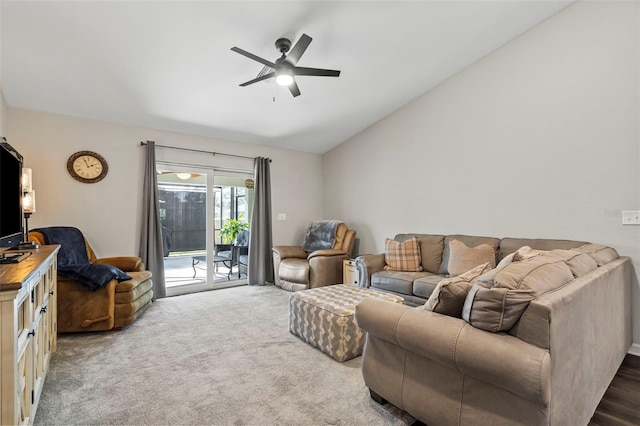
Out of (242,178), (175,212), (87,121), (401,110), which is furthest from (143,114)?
(401,110)

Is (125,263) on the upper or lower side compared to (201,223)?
lower

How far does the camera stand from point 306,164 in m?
6.06

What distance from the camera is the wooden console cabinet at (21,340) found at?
1.25 metres

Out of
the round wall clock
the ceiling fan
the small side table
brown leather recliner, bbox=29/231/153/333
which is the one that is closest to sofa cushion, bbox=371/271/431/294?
the small side table

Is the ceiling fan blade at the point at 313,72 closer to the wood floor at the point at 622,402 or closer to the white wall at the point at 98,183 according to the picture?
the white wall at the point at 98,183

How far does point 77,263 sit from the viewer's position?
11.3 feet

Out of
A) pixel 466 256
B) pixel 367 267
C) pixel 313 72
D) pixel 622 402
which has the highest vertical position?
pixel 313 72

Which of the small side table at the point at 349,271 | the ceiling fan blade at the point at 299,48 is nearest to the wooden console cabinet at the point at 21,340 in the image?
the ceiling fan blade at the point at 299,48

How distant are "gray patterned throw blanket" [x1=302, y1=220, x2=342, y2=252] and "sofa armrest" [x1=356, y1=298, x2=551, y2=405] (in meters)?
3.33

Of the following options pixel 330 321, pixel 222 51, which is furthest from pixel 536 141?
pixel 222 51

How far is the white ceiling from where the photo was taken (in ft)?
8.46

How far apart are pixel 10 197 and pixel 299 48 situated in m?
2.40

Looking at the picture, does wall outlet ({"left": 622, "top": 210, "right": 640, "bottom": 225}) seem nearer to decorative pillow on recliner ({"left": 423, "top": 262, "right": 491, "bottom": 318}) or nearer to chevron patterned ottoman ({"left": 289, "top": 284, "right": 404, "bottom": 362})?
chevron patterned ottoman ({"left": 289, "top": 284, "right": 404, "bottom": 362})

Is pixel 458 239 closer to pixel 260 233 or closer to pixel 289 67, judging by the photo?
pixel 289 67
